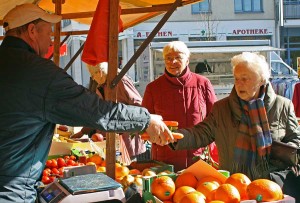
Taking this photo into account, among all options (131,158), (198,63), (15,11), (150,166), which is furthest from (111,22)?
(198,63)

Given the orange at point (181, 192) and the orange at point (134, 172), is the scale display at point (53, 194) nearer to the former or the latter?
Result: the orange at point (181, 192)

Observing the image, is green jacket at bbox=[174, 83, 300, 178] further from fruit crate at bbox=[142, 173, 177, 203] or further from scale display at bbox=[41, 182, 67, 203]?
scale display at bbox=[41, 182, 67, 203]

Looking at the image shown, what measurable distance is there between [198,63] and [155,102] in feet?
35.1

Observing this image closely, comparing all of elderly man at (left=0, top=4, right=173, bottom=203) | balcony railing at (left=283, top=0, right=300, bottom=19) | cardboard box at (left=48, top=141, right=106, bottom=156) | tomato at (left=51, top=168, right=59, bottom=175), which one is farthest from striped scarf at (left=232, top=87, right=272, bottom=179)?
balcony railing at (left=283, top=0, right=300, bottom=19)

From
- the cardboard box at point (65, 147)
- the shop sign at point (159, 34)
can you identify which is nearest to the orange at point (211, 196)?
the cardboard box at point (65, 147)

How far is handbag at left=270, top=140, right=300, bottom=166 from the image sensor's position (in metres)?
3.06

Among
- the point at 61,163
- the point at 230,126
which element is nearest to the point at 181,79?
the point at 230,126

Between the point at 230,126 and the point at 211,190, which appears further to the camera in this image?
the point at 230,126

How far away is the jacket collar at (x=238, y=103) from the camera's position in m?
3.24

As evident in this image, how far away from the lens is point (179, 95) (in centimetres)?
435

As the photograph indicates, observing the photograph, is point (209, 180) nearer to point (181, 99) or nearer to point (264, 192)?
point (264, 192)

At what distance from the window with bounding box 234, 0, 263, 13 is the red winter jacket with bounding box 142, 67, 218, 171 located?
2377cm

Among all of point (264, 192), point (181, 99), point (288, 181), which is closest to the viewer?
point (264, 192)

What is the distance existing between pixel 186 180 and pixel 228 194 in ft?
1.31
